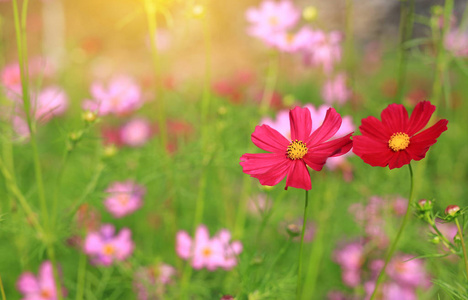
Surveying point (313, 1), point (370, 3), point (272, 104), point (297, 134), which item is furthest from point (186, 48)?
point (297, 134)

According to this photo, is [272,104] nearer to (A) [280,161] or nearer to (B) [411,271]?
(B) [411,271]

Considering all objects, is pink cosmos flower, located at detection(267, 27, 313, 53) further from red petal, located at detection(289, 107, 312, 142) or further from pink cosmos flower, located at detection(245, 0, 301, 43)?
red petal, located at detection(289, 107, 312, 142)

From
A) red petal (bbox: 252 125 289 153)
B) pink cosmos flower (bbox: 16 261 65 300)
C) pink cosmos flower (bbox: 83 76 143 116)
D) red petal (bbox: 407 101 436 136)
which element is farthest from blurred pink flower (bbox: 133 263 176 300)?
red petal (bbox: 407 101 436 136)

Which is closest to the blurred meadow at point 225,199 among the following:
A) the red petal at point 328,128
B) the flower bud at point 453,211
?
the flower bud at point 453,211

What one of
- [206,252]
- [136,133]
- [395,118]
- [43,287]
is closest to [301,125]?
[395,118]

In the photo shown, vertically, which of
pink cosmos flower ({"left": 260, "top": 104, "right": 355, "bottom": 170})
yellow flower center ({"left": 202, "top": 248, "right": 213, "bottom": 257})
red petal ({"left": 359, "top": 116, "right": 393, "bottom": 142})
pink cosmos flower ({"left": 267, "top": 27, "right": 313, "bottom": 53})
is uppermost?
pink cosmos flower ({"left": 267, "top": 27, "right": 313, "bottom": 53})

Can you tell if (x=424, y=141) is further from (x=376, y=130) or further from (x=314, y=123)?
(x=314, y=123)

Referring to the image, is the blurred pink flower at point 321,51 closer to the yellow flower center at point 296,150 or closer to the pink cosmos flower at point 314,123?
the pink cosmos flower at point 314,123
